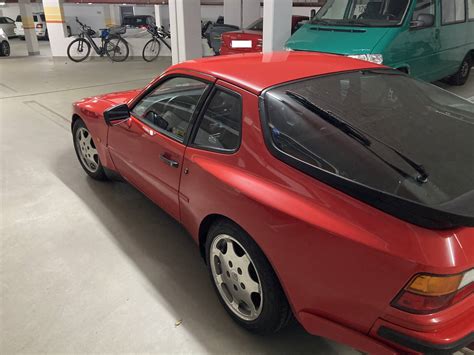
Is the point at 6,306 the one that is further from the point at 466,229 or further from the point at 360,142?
the point at 466,229

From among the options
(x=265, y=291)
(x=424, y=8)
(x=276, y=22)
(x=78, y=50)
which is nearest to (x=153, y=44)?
(x=78, y=50)

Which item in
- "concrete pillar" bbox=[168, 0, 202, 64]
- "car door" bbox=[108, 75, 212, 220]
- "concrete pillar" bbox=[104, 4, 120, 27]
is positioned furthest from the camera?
"concrete pillar" bbox=[104, 4, 120, 27]

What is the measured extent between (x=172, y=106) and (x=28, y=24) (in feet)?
42.3

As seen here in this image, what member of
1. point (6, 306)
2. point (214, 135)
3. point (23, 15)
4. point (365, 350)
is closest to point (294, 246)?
point (365, 350)

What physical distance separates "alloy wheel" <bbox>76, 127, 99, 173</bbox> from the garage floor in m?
0.17

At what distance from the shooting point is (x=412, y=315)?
49.4 inches

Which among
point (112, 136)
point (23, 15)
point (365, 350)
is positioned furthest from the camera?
point (23, 15)

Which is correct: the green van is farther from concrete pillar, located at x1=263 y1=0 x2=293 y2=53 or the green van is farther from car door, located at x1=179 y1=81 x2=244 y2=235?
car door, located at x1=179 y1=81 x2=244 y2=235

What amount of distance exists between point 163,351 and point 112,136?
64.1 inches

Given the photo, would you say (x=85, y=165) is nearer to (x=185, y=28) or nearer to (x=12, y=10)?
(x=185, y=28)

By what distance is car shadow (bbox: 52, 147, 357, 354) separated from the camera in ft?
6.18

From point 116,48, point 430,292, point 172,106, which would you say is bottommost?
point 116,48

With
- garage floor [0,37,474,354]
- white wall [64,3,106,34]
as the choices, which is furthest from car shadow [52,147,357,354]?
white wall [64,3,106,34]

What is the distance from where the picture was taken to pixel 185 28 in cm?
723
